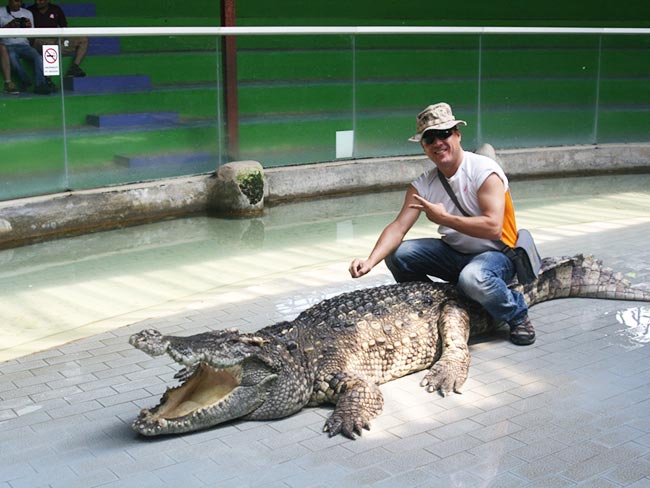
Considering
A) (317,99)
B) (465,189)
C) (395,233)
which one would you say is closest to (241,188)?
(317,99)

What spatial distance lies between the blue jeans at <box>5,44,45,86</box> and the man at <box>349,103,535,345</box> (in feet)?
14.1

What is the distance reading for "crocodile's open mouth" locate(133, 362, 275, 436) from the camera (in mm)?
3414

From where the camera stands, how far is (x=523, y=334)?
4.45 meters

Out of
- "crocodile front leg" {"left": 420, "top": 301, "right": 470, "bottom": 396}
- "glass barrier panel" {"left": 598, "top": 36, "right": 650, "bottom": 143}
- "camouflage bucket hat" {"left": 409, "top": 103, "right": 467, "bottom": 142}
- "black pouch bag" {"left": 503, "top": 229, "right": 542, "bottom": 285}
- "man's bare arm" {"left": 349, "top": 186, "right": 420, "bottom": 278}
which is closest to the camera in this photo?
"crocodile front leg" {"left": 420, "top": 301, "right": 470, "bottom": 396}

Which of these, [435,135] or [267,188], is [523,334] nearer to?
[435,135]

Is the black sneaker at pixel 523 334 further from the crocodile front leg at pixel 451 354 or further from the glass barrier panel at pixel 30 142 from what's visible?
the glass barrier panel at pixel 30 142

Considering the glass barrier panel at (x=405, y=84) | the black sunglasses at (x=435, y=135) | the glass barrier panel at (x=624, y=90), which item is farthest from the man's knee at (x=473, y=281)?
the glass barrier panel at (x=624, y=90)

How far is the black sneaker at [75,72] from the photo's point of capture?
307 inches

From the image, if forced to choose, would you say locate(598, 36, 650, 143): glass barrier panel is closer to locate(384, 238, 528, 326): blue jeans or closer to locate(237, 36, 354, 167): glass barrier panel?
locate(237, 36, 354, 167): glass barrier panel

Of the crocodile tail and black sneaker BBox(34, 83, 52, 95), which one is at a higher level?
black sneaker BBox(34, 83, 52, 95)

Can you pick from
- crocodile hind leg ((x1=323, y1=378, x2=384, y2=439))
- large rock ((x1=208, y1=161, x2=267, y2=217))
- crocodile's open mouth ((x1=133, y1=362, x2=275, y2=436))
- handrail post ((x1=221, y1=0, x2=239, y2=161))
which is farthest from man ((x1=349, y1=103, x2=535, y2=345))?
handrail post ((x1=221, y1=0, x2=239, y2=161))

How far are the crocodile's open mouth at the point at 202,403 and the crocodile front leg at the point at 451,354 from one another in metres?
0.80

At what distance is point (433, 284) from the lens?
14.7 ft

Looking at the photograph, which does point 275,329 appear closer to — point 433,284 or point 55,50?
point 433,284
